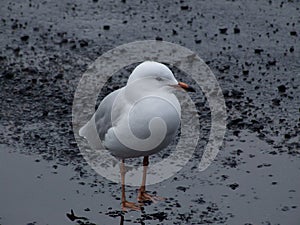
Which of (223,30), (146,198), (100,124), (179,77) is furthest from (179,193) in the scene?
(223,30)

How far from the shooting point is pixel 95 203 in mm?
5613

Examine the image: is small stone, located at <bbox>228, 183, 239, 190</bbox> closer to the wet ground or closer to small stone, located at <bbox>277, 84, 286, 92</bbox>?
→ the wet ground

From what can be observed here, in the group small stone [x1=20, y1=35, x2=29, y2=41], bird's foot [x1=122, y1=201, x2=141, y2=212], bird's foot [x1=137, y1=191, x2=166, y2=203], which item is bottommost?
bird's foot [x1=122, y1=201, x2=141, y2=212]

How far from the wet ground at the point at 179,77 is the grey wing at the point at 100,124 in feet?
0.97

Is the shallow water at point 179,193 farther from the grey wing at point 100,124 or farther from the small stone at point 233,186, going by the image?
the grey wing at point 100,124

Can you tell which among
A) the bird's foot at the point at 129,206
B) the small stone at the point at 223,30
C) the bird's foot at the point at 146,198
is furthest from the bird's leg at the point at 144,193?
the small stone at the point at 223,30

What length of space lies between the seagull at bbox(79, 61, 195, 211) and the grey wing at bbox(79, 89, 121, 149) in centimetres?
9

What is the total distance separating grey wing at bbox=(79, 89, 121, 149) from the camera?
5664mm

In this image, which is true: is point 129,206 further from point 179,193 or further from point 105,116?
point 105,116

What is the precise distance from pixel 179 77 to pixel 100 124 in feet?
7.90

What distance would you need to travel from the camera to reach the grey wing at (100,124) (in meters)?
5.66

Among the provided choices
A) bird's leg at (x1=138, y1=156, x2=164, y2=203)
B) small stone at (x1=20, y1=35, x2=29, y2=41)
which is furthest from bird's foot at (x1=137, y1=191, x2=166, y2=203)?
small stone at (x1=20, y1=35, x2=29, y2=41)

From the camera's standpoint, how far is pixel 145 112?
16.8ft

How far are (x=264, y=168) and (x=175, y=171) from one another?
0.81 meters
